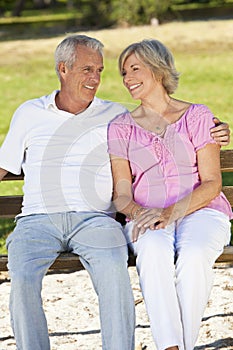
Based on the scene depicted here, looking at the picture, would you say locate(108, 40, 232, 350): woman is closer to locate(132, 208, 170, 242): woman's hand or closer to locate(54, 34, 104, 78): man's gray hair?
locate(132, 208, 170, 242): woman's hand

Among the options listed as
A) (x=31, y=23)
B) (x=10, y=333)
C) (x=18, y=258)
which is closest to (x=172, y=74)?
(x=18, y=258)

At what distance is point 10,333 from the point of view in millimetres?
5199

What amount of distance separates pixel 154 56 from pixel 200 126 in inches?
16.3

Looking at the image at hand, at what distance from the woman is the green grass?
2.92 metres

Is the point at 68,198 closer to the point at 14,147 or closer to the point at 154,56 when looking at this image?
the point at 14,147

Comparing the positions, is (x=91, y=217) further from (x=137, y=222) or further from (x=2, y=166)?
(x=2, y=166)

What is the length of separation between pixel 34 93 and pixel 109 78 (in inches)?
61.5

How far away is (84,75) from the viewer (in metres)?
4.57

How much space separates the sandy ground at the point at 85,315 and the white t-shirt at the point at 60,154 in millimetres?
988

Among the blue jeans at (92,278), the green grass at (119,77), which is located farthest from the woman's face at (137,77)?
the green grass at (119,77)

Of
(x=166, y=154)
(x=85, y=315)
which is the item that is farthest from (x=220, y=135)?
(x=85, y=315)

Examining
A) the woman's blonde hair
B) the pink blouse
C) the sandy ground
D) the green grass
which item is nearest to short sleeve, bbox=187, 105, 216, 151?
the pink blouse

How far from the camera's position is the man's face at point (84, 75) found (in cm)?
455

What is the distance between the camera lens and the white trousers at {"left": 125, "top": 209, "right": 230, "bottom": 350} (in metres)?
3.93
